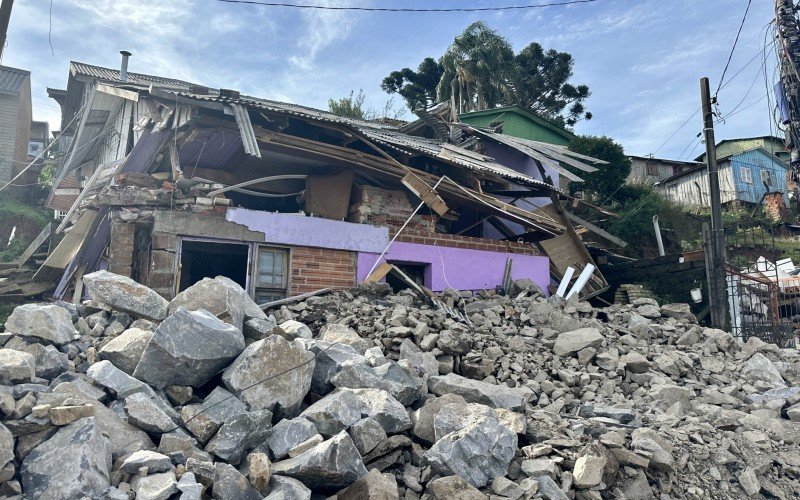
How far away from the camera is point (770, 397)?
604 centimetres

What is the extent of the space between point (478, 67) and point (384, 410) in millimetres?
24648

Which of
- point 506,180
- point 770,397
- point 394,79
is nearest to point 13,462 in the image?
point 770,397

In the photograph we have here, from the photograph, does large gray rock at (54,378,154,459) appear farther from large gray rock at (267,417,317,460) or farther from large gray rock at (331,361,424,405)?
large gray rock at (331,361,424,405)

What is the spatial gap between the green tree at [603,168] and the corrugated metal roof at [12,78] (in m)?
21.1

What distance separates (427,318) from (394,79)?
82.4 feet

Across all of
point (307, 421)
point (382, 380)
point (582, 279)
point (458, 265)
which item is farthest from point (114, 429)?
point (582, 279)

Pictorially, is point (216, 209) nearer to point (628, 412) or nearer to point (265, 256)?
point (265, 256)

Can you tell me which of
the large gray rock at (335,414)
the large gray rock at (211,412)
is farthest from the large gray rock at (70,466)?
the large gray rock at (335,414)

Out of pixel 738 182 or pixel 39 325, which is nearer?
pixel 39 325

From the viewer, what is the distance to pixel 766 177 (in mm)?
29156

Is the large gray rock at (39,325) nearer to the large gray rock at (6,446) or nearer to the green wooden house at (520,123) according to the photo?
the large gray rock at (6,446)

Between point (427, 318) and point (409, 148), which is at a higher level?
point (409, 148)

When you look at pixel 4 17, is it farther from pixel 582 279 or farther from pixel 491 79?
pixel 491 79

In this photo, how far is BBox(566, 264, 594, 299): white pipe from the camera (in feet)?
35.5
